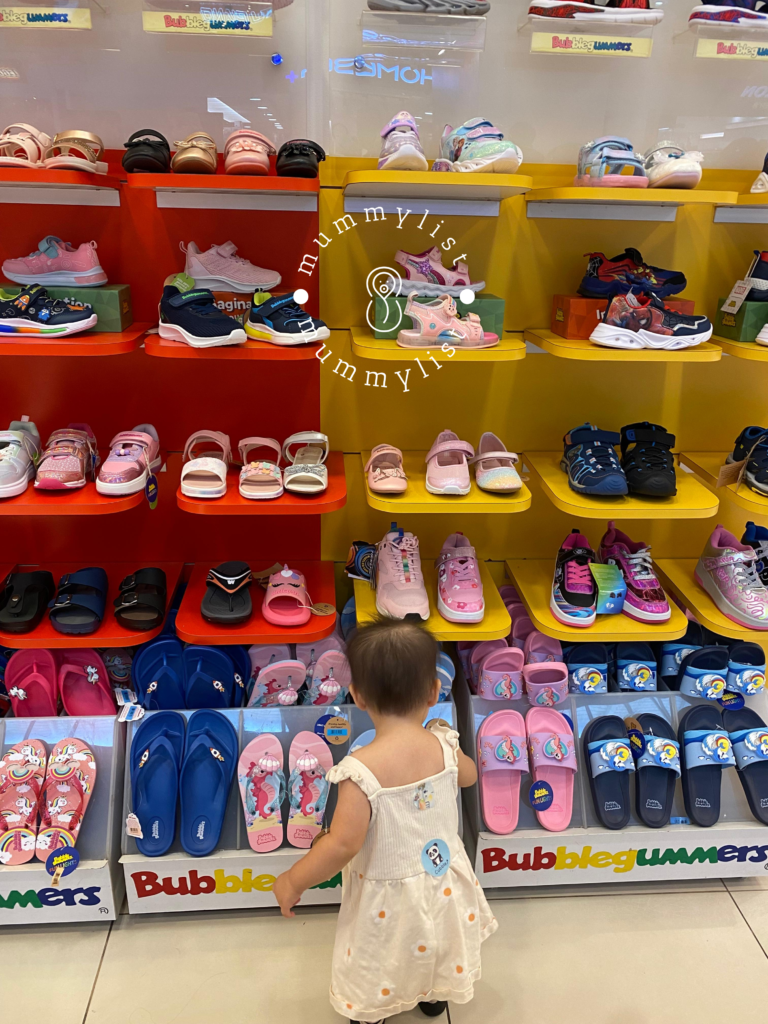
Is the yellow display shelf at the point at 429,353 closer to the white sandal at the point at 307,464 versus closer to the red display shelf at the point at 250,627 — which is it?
the white sandal at the point at 307,464

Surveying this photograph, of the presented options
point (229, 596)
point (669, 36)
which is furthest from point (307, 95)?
point (229, 596)

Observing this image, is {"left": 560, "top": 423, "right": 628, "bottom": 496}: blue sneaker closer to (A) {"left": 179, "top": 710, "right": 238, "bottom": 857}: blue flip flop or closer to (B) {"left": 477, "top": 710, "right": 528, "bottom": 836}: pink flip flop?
(B) {"left": 477, "top": 710, "right": 528, "bottom": 836}: pink flip flop

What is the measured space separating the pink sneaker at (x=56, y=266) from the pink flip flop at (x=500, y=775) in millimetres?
1950

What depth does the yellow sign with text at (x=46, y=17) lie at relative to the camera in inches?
86.2

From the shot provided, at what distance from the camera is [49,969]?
7.25 ft

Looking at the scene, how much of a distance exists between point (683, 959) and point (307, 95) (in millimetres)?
2947

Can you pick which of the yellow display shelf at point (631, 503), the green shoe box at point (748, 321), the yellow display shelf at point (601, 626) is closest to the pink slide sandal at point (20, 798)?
the yellow display shelf at point (601, 626)

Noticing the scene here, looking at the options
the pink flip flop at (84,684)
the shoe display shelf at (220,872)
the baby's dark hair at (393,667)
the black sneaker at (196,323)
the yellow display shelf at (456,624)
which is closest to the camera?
the baby's dark hair at (393,667)

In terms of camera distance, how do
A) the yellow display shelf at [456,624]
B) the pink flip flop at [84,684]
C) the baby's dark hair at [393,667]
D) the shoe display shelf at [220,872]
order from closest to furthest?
Result: 1. the baby's dark hair at [393,667]
2. the shoe display shelf at [220,872]
3. the yellow display shelf at [456,624]
4. the pink flip flop at [84,684]

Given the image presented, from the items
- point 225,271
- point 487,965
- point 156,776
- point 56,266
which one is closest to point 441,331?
point 225,271

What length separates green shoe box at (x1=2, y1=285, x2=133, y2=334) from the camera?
2344 millimetres

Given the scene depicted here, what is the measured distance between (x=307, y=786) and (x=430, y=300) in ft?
5.22

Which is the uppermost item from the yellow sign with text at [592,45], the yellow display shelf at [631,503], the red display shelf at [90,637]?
the yellow sign with text at [592,45]

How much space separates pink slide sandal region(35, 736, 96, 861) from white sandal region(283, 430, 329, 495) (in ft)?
3.51
